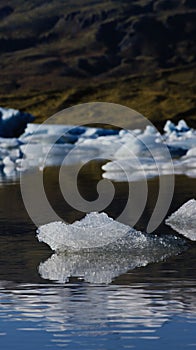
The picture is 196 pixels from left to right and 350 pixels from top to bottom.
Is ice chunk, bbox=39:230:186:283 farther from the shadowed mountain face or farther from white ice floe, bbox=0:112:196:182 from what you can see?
the shadowed mountain face

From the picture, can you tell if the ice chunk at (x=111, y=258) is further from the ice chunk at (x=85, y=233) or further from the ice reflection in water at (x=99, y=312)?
the ice reflection in water at (x=99, y=312)

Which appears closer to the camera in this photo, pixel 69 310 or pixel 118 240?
pixel 69 310

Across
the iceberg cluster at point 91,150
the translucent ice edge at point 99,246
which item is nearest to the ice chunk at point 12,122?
the iceberg cluster at point 91,150

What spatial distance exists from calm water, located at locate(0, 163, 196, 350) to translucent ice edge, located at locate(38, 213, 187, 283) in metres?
0.13

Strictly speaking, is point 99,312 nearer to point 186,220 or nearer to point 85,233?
point 85,233

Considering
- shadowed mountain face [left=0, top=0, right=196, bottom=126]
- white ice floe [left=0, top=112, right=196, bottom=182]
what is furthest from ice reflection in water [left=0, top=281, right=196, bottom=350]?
shadowed mountain face [left=0, top=0, right=196, bottom=126]

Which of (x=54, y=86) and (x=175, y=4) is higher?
(x=175, y=4)

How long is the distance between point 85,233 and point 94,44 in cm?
10671

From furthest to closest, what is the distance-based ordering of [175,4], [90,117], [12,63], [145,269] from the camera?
1. [175,4]
2. [12,63]
3. [90,117]
4. [145,269]

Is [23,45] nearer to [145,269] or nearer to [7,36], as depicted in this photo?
[7,36]

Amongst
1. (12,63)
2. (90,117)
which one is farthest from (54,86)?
(90,117)

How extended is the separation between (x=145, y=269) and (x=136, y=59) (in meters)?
105

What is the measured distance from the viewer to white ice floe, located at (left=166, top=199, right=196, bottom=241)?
850 centimetres

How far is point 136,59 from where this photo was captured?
363 ft
